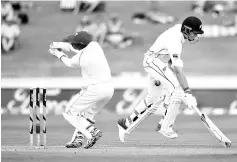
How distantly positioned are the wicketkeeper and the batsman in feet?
3.18

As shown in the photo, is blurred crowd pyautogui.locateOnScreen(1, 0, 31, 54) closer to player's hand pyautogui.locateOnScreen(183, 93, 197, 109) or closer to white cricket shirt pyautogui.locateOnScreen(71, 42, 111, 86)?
white cricket shirt pyautogui.locateOnScreen(71, 42, 111, 86)

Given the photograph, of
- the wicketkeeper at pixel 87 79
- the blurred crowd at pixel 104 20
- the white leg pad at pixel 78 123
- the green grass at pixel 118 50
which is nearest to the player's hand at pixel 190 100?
the wicketkeeper at pixel 87 79

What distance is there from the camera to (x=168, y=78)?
34.8ft

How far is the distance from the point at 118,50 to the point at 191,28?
1261 centimetres

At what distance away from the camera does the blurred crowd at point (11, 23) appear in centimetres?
2267

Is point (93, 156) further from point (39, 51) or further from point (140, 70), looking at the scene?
point (39, 51)

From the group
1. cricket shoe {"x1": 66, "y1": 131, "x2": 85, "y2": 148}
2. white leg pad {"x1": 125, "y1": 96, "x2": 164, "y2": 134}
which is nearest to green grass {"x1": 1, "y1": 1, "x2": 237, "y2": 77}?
white leg pad {"x1": 125, "y1": 96, "x2": 164, "y2": 134}

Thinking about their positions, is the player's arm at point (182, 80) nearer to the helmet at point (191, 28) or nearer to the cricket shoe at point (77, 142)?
the helmet at point (191, 28)

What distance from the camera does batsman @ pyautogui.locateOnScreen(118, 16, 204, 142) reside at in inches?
404

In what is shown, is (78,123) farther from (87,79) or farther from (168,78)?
(168,78)

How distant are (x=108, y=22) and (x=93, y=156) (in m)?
14.2

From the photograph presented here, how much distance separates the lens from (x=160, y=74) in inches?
421

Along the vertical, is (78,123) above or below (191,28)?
below

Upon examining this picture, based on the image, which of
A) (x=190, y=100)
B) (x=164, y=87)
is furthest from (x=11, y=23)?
(x=190, y=100)
